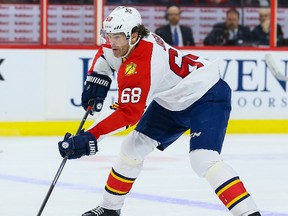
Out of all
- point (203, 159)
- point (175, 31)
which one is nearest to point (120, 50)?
point (203, 159)

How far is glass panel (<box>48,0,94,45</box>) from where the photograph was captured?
970 cm

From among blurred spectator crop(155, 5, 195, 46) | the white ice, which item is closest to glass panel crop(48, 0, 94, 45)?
blurred spectator crop(155, 5, 195, 46)

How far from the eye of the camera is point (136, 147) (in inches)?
Answer: 201

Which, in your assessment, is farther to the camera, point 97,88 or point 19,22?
point 19,22

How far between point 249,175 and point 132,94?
2684 mm

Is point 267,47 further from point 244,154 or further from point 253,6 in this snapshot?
point 244,154

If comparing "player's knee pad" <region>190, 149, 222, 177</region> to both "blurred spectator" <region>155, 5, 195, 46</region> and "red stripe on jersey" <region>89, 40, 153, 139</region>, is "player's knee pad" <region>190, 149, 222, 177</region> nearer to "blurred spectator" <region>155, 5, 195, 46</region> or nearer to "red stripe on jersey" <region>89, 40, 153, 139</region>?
"red stripe on jersey" <region>89, 40, 153, 139</region>

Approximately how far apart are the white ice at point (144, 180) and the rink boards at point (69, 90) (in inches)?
11.1

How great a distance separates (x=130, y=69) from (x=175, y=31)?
216 inches

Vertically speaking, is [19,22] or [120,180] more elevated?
[19,22]

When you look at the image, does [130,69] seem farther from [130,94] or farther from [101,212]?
[101,212]

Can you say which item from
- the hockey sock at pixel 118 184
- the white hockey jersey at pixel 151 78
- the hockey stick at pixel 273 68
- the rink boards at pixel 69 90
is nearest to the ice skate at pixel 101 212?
the hockey sock at pixel 118 184

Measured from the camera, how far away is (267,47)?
1041 centimetres

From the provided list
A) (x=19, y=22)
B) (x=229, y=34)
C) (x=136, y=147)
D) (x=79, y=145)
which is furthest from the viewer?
(x=229, y=34)
